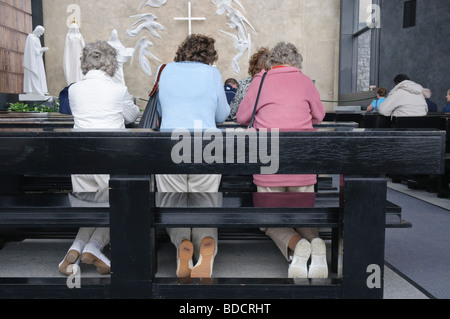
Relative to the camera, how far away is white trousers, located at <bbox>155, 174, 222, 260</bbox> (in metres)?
1.99

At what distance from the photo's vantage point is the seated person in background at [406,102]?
5.43 meters

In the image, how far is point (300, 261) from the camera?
193 centimetres

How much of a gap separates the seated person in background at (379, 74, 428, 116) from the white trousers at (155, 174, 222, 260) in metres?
3.83

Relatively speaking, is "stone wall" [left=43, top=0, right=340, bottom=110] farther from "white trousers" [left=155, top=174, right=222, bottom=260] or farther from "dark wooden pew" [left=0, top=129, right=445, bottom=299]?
"dark wooden pew" [left=0, top=129, right=445, bottom=299]

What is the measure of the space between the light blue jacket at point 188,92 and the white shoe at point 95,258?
70 cm

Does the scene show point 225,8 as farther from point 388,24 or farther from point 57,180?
point 57,180

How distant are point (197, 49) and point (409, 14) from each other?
10.00 meters

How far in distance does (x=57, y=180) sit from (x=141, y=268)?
163 cm

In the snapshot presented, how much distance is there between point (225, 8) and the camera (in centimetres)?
1130

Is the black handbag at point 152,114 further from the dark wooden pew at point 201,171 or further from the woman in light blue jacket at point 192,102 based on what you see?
the dark wooden pew at point 201,171

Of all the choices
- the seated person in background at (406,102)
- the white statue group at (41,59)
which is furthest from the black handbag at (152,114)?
the white statue group at (41,59)

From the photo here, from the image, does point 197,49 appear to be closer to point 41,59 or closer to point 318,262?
point 318,262

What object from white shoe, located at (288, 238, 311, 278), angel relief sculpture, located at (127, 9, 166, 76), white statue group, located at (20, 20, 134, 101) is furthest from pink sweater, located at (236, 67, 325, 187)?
angel relief sculpture, located at (127, 9, 166, 76)
